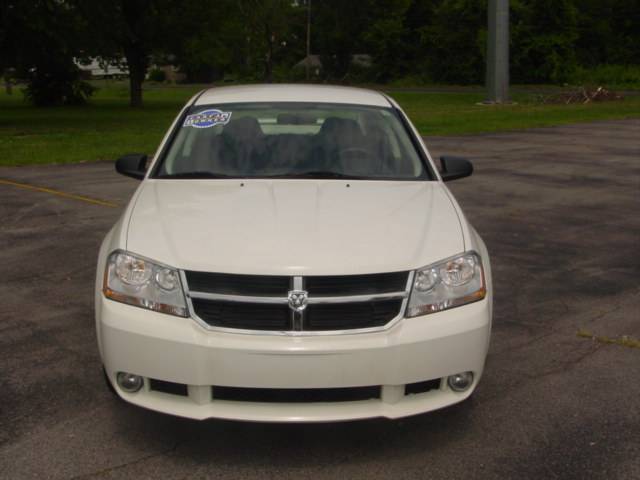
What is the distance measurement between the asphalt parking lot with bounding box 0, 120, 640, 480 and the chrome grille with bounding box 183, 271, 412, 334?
645 mm

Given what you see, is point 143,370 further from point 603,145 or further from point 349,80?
point 349,80

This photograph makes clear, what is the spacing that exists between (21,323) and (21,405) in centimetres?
149

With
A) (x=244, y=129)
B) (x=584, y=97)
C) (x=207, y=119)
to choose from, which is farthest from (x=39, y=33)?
(x=244, y=129)

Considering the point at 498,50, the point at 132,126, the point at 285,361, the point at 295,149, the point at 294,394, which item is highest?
the point at 498,50

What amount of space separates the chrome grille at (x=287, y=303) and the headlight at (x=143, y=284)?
0.08m

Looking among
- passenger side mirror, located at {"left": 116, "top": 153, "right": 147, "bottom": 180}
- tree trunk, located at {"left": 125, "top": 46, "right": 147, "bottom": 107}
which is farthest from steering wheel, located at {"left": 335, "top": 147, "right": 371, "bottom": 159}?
tree trunk, located at {"left": 125, "top": 46, "right": 147, "bottom": 107}

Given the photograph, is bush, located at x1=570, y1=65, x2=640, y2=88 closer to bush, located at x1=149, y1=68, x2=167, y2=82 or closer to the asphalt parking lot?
the asphalt parking lot

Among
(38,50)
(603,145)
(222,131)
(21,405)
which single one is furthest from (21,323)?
(38,50)

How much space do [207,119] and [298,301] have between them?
2.21m

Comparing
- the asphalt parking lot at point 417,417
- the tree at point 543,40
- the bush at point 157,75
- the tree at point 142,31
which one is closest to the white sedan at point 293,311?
the asphalt parking lot at point 417,417

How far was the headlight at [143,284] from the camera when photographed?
3594 millimetres

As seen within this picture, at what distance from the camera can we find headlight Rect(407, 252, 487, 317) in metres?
3.63

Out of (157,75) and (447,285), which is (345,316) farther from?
(157,75)

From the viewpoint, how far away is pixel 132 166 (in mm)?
5375
